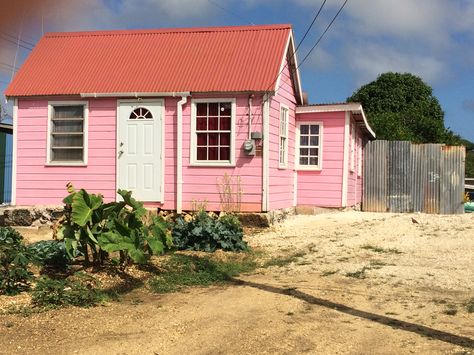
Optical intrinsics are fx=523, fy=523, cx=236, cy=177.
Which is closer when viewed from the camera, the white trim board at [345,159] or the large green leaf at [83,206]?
the large green leaf at [83,206]

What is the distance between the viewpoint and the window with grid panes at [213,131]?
38.7 ft

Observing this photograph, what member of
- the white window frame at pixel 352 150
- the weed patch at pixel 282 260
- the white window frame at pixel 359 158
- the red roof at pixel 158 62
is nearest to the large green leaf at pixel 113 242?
the weed patch at pixel 282 260

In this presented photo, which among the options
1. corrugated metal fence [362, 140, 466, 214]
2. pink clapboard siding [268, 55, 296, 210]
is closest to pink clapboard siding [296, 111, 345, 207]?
pink clapboard siding [268, 55, 296, 210]

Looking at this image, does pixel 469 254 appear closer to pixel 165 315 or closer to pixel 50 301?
pixel 165 315

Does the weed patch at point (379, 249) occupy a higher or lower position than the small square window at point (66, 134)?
lower

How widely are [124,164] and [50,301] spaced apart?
282 inches

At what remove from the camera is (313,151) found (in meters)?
14.7

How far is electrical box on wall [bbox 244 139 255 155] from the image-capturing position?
11.4m

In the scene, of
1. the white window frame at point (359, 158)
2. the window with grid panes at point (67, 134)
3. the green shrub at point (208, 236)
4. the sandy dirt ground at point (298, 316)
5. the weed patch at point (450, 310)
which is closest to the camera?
the sandy dirt ground at point (298, 316)

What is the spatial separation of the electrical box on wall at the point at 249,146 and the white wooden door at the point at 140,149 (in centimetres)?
204

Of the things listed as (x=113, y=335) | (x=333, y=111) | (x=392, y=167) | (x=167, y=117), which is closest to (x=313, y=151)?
(x=333, y=111)

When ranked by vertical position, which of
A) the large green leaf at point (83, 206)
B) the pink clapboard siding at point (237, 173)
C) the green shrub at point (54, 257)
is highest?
the pink clapboard siding at point (237, 173)

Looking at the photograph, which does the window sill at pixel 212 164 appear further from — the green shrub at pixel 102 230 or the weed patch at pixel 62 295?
the weed patch at pixel 62 295

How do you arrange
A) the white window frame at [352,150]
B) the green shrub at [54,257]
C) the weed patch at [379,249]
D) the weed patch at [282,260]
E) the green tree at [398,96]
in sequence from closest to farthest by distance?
the green shrub at [54,257] → the weed patch at [282,260] → the weed patch at [379,249] → the white window frame at [352,150] → the green tree at [398,96]
